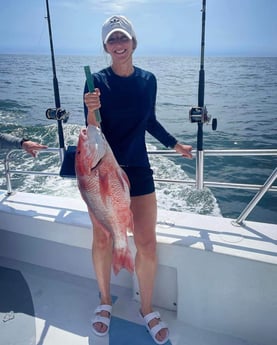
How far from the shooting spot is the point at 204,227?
2.48 metres

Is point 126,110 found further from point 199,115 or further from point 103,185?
point 199,115

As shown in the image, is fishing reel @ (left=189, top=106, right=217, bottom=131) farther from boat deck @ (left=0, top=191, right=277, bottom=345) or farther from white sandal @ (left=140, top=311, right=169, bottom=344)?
white sandal @ (left=140, top=311, right=169, bottom=344)

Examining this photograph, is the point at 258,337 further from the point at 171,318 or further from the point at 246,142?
Result: the point at 246,142

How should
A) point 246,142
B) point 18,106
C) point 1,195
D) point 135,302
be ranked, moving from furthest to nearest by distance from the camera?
point 18,106 → point 246,142 → point 1,195 → point 135,302

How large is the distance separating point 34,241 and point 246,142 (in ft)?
26.4

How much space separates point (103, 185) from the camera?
1.75 m

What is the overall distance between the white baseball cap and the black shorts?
0.79 m

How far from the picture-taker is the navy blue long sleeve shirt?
78.0 inches

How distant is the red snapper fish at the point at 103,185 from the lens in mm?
1677

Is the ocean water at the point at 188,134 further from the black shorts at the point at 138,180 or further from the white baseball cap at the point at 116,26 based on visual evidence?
the black shorts at the point at 138,180

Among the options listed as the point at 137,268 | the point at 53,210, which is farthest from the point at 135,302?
the point at 53,210

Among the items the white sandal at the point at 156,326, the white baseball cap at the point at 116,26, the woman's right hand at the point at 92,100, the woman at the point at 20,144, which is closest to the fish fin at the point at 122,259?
the white sandal at the point at 156,326

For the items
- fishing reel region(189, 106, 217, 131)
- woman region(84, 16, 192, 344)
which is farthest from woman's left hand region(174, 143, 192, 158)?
fishing reel region(189, 106, 217, 131)

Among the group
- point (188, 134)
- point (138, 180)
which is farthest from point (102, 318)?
point (188, 134)
